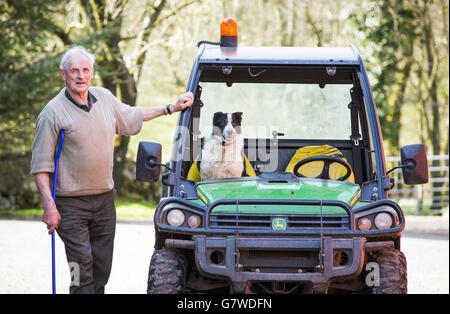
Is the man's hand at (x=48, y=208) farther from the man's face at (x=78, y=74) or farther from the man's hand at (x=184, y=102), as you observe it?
the man's hand at (x=184, y=102)

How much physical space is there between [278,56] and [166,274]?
2.05 metres

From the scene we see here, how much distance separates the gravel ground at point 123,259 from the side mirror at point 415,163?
3735 millimetres

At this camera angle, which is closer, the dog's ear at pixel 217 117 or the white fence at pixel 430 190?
the dog's ear at pixel 217 117

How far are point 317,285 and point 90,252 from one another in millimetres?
1665

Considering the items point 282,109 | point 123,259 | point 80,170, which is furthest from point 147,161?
point 123,259

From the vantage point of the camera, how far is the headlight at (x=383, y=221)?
5.60 meters

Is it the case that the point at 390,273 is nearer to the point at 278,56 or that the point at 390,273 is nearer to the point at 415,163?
the point at 415,163

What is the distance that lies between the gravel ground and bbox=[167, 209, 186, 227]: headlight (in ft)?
11.7

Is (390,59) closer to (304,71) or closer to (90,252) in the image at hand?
(304,71)

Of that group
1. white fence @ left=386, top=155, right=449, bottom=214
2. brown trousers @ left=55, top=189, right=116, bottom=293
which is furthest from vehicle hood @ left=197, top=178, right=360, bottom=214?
white fence @ left=386, top=155, right=449, bottom=214

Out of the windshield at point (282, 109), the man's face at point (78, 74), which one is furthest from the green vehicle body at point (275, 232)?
the windshield at point (282, 109)

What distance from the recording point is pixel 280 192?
5816mm

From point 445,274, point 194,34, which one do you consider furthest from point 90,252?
point 194,34

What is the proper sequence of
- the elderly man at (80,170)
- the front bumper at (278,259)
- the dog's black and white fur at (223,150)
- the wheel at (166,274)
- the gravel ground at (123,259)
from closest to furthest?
the front bumper at (278,259) < the wheel at (166,274) < the elderly man at (80,170) < the dog's black and white fur at (223,150) < the gravel ground at (123,259)
